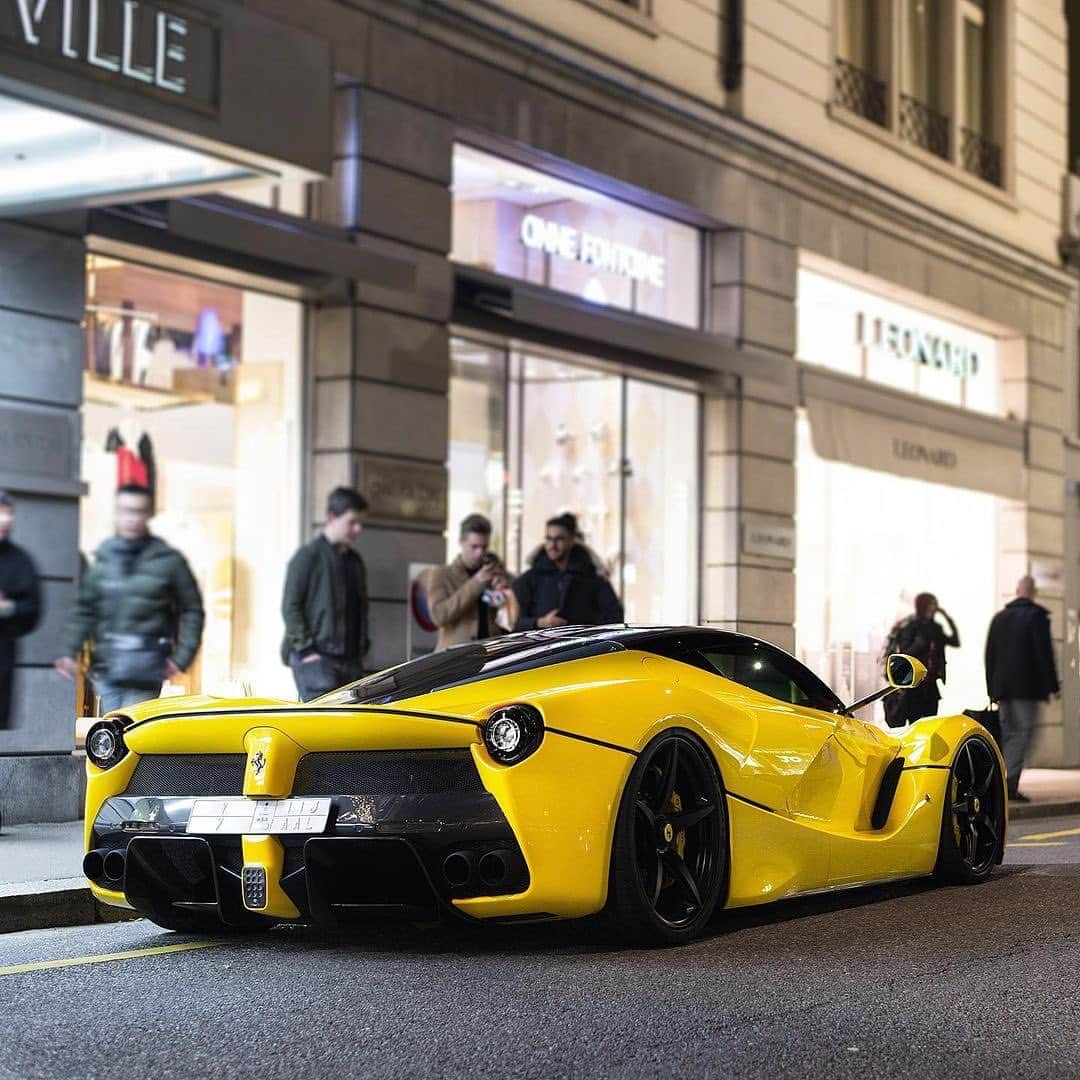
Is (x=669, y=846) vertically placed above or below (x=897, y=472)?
below

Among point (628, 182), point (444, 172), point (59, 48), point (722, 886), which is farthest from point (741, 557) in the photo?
point (722, 886)

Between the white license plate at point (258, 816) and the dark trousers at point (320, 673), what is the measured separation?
4938 mm

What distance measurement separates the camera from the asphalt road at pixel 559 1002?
505 centimetres

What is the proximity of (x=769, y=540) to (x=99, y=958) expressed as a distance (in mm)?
12750

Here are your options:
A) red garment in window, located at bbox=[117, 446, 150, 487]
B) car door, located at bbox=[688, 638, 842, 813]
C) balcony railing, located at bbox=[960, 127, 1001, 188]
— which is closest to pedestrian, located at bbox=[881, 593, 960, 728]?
red garment in window, located at bbox=[117, 446, 150, 487]

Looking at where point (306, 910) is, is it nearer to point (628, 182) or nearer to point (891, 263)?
point (628, 182)

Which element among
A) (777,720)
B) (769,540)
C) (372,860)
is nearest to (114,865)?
(372,860)

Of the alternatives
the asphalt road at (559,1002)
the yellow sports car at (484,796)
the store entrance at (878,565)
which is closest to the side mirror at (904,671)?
the yellow sports car at (484,796)

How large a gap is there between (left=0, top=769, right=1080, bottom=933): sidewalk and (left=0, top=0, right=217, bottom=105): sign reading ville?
3.81 m

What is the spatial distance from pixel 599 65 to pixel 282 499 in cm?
491

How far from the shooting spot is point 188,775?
670 centimetres

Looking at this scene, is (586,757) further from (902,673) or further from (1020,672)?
(1020,672)

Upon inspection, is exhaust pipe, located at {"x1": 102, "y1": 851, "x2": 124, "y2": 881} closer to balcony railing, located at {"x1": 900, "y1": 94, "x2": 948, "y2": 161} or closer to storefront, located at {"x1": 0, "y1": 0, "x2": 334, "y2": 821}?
storefront, located at {"x1": 0, "y1": 0, "x2": 334, "y2": 821}

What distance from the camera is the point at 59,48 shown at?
9656 millimetres
